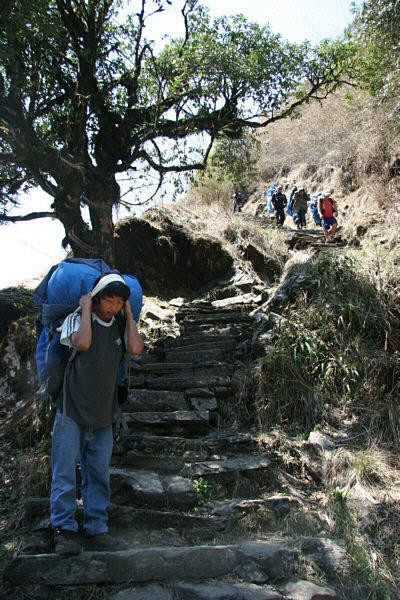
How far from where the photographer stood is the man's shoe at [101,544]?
10.9 ft

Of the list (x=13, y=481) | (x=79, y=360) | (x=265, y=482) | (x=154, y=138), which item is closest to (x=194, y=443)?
(x=265, y=482)

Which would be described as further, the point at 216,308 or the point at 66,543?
the point at 216,308

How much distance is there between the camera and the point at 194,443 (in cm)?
519

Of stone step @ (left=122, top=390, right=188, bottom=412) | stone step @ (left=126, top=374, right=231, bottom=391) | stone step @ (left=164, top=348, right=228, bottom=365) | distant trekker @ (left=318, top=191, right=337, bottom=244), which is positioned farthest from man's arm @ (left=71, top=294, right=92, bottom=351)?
distant trekker @ (left=318, top=191, right=337, bottom=244)

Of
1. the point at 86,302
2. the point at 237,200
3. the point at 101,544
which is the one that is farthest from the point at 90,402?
the point at 237,200

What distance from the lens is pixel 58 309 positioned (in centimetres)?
352

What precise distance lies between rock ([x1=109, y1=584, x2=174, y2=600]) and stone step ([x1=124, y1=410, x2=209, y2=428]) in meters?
2.42

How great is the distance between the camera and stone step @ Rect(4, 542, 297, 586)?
9.96 ft

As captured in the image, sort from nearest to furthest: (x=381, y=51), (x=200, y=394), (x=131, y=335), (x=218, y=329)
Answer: (x=131, y=335) → (x=200, y=394) → (x=218, y=329) → (x=381, y=51)

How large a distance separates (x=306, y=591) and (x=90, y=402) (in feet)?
6.17

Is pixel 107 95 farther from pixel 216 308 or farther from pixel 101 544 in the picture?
pixel 101 544

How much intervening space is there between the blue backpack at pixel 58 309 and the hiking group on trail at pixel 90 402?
0.02m

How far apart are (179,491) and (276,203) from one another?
1304cm

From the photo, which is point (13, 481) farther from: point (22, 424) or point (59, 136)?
point (59, 136)
